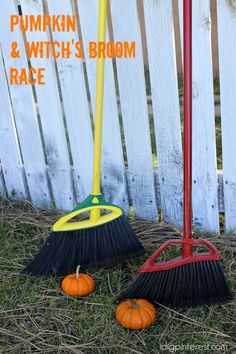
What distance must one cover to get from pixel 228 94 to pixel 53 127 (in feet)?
3.01

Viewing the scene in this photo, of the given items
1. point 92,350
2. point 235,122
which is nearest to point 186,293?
point 92,350

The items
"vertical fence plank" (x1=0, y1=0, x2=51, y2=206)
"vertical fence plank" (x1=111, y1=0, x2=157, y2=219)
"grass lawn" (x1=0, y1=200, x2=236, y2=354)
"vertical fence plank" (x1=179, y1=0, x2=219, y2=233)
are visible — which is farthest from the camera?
"vertical fence plank" (x1=0, y1=0, x2=51, y2=206)

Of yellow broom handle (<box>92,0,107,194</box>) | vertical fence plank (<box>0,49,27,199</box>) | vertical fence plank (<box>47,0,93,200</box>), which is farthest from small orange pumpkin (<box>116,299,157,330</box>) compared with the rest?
vertical fence plank (<box>0,49,27,199</box>)

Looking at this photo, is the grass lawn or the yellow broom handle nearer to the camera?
the grass lawn

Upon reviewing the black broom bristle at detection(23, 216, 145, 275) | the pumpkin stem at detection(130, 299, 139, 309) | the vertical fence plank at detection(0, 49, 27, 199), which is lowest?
the pumpkin stem at detection(130, 299, 139, 309)

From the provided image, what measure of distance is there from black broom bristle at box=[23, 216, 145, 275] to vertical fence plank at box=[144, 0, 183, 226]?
1.32ft

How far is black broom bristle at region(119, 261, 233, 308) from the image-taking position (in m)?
1.88

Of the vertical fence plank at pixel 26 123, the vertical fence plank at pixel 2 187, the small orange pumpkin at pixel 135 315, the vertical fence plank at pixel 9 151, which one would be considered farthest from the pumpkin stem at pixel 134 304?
the vertical fence plank at pixel 2 187

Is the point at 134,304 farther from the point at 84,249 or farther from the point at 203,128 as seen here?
the point at 203,128

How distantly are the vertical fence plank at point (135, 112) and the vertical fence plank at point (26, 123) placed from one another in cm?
53

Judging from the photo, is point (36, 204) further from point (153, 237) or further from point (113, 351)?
point (113, 351)

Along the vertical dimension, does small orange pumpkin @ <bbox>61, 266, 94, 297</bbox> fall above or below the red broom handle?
below

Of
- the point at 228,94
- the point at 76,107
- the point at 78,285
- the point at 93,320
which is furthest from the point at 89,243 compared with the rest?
the point at 228,94

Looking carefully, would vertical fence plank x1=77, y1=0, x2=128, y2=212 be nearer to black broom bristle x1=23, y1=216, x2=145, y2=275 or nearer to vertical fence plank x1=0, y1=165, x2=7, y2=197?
black broom bristle x1=23, y1=216, x2=145, y2=275
